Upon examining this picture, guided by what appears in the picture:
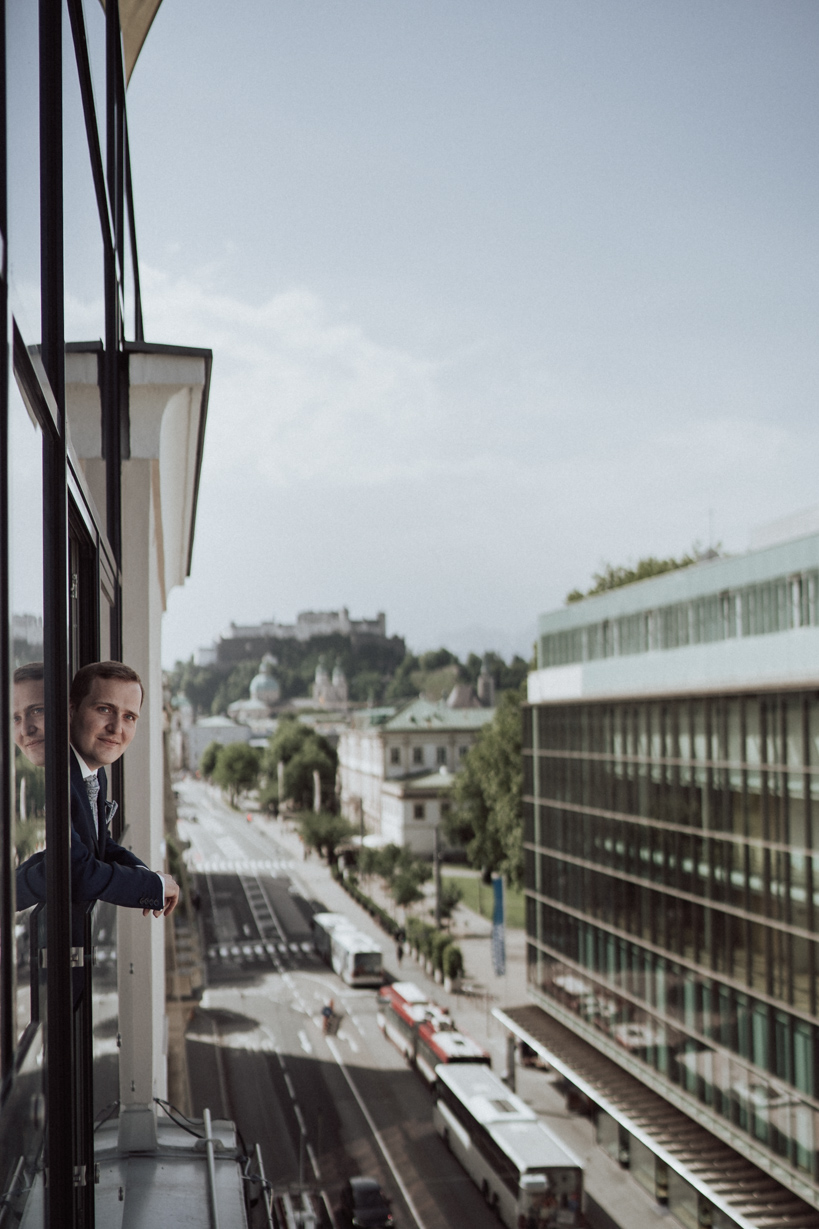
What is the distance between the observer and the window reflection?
2.06 meters

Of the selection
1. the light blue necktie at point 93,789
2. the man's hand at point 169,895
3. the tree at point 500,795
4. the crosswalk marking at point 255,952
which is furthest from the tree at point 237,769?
the light blue necktie at point 93,789

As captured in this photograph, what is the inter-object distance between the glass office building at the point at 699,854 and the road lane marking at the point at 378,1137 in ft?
18.9

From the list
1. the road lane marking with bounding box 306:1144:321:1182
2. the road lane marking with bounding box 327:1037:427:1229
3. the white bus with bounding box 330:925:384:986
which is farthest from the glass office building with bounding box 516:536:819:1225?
the white bus with bounding box 330:925:384:986

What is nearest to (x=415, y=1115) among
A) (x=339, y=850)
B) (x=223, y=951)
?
(x=223, y=951)

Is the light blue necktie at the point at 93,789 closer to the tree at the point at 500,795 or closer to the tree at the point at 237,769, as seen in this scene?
the tree at the point at 500,795

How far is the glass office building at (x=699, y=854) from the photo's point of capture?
2103cm

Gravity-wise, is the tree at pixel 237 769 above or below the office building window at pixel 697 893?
below

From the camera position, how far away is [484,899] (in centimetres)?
6141

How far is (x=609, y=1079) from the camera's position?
28.3 metres

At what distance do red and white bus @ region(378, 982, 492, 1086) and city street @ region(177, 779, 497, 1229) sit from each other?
55 cm

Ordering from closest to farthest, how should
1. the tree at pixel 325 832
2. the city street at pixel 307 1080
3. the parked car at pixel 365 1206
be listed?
1. the parked car at pixel 365 1206
2. the city street at pixel 307 1080
3. the tree at pixel 325 832

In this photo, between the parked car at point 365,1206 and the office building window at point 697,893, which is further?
the parked car at point 365,1206

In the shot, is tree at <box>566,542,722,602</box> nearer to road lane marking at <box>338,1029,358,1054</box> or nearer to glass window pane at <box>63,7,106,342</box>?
road lane marking at <box>338,1029,358,1054</box>

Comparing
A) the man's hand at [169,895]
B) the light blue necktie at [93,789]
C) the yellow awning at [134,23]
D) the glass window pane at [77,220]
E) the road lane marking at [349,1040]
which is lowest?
the road lane marking at [349,1040]
